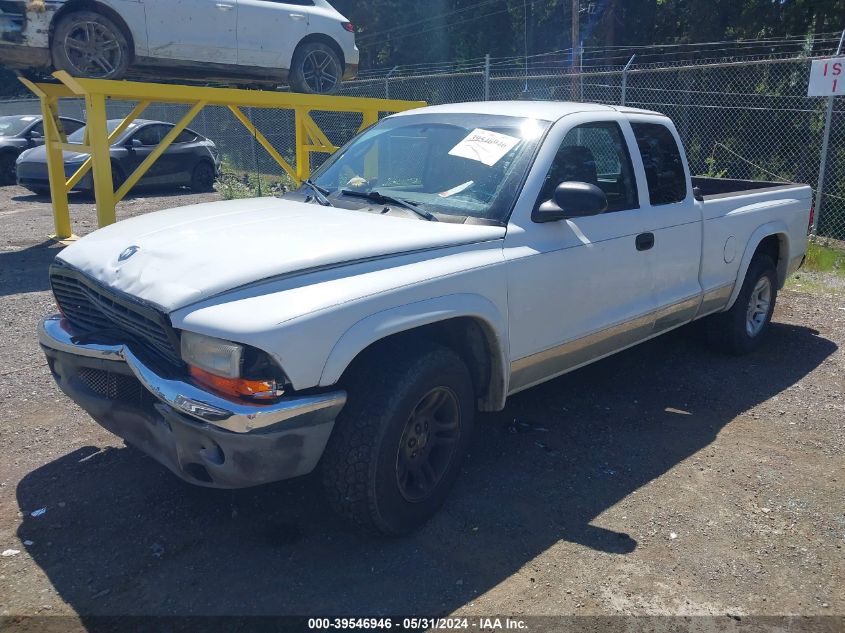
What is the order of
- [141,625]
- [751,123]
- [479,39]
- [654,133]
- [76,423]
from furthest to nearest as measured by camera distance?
[479,39]
[751,123]
[654,133]
[76,423]
[141,625]

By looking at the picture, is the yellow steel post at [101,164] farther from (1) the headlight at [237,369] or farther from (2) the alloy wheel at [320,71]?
(1) the headlight at [237,369]

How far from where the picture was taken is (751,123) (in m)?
14.2

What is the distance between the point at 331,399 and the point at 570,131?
222 cm

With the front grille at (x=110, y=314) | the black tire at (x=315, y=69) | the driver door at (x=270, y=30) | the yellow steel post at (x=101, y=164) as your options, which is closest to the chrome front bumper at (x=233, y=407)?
the front grille at (x=110, y=314)

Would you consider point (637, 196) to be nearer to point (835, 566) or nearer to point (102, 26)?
point (835, 566)

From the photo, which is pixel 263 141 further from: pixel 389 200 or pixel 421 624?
pixel 421 624

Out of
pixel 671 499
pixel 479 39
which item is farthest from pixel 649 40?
pixel 671 499

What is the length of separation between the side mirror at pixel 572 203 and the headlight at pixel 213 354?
176 cm

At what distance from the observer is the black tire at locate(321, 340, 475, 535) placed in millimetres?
3152

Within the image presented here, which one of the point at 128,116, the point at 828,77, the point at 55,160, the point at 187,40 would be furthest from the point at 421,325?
the point at 55,160

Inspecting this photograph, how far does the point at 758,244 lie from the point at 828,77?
5485 millimetres

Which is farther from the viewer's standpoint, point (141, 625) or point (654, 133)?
point (654, 133)

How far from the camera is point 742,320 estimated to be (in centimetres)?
596

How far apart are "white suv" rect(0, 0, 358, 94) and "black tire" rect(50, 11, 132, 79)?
11mm
